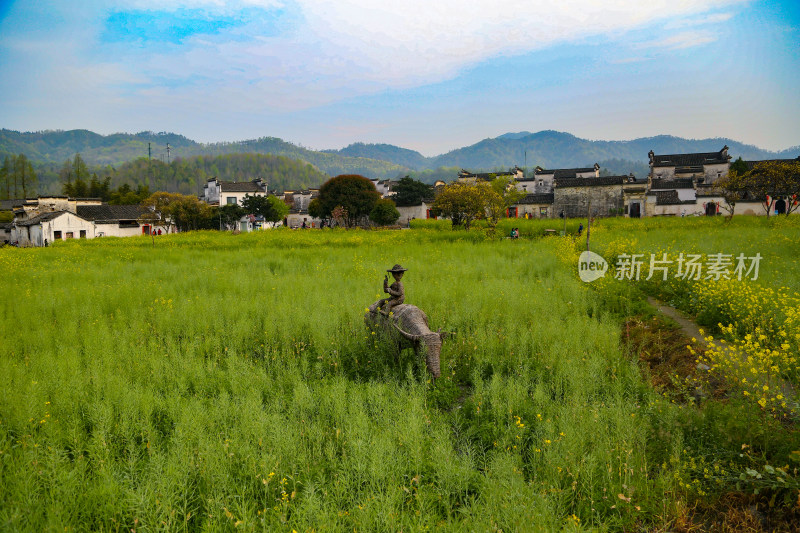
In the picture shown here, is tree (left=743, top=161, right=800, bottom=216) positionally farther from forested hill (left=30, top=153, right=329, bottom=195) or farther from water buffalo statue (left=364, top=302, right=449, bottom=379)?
forested hill (left=30, top=153, right=329, bottom=195)

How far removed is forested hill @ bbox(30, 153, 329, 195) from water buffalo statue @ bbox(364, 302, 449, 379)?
121094mm

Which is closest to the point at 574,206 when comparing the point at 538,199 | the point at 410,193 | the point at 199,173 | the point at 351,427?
the point at 538,199

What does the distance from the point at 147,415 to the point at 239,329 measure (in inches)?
138

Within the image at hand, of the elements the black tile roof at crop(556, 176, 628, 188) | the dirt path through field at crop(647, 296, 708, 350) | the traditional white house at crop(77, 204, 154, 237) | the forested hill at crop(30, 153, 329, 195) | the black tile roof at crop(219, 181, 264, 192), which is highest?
the forested hill at crop(30, 153, 329, 195)

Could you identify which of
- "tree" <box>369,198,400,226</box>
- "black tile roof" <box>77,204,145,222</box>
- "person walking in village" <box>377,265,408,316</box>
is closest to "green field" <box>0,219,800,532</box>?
"person walking in village" <box>377,265,408,316</box>

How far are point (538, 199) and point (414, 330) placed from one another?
46.9 m

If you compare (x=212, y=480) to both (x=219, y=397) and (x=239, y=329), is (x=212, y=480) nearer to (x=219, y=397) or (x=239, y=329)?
(x=219, y=397)

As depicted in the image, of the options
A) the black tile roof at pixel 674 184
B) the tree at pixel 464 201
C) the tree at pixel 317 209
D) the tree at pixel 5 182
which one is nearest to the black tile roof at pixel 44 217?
the tree at pixel 317 209

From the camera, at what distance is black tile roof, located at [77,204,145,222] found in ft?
160

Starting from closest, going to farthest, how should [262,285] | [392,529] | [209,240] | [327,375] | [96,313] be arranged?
[392,529] → [327,375] → [96,313] → [262,285] → [209,240]

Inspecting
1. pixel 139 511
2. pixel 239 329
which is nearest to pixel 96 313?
pixel 239 329

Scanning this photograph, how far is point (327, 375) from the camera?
22.4 ft

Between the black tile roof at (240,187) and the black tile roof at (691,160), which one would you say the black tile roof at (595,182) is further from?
the black tile roof at (240,187)

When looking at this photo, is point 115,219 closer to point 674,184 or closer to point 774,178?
point 774,178
